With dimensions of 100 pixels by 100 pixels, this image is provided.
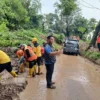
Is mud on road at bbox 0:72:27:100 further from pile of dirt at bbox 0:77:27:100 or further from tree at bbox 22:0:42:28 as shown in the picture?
tree at bbox 22:0:42:28

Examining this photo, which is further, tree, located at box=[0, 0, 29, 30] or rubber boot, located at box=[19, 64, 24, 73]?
tree, located at box=[0, 0, 29, 30]

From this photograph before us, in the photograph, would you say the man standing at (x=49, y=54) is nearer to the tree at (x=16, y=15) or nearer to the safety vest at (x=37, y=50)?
the safety vest at (x=37, y=50)

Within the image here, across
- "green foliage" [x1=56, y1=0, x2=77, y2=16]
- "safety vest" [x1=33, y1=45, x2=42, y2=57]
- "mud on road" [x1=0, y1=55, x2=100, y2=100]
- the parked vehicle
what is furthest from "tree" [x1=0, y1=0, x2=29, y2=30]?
"mud on road" [x1=0, y1=55, x2=100, y2=100]

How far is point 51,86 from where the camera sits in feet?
34.9

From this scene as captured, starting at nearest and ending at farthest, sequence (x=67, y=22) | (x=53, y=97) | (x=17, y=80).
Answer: (x=53, y=97), (x=17, y=80), (x=67, y=22)

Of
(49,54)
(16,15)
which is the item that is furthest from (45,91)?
(16,15)

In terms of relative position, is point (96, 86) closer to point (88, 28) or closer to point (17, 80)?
point (17, 80)

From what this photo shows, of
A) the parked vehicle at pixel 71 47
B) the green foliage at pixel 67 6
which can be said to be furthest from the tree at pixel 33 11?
the parked vehicle at pixel 71 47

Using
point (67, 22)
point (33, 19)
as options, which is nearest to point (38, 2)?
point (33, 19)

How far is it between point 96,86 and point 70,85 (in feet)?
4.03

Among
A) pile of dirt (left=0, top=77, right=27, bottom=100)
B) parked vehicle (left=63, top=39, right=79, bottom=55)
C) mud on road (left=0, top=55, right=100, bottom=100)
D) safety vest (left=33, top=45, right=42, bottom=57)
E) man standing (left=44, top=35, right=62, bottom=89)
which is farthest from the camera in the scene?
parked vehicle (left=63, top=39, right=79, bottom=55)

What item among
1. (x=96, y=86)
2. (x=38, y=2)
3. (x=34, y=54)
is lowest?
(x=96, y=86)

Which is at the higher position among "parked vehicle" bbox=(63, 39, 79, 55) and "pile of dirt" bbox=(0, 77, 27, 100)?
"pile of dirt" bbox=(0, 77, 27, 100)

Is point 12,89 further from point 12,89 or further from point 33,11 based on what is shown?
point 33,11
